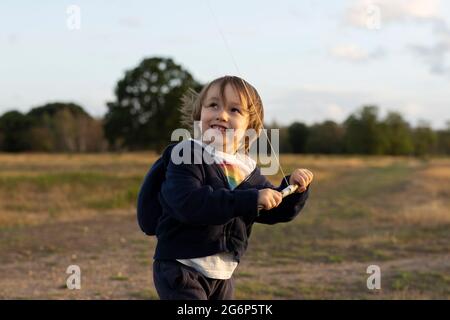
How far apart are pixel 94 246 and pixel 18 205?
8360 mm

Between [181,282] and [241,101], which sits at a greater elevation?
[241,101]

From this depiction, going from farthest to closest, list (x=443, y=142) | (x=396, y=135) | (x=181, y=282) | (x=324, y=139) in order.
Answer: (x=443, y=142)
(x=396, y=135)
(x=324, y=139)
(x=181, y=282)

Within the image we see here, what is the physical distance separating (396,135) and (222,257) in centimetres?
9298

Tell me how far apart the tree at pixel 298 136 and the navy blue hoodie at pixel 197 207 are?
7823 cm

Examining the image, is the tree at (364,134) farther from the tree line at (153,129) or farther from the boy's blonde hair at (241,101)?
the boy's blonde hair at (241,101)

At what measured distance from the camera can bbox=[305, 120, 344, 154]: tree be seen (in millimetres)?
77938

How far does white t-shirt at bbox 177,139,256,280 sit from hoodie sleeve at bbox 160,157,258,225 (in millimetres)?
193

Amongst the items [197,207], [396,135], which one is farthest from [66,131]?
[197,207]

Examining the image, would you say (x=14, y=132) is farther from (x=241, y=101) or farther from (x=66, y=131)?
(x=241, y=101)

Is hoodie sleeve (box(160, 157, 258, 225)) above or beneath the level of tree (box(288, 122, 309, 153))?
above

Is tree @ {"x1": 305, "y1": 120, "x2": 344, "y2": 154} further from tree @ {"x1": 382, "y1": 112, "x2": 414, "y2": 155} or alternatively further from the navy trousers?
the navy trousers

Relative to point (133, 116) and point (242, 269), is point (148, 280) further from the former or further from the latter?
point (133, 116)

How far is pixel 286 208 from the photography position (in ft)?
9.40

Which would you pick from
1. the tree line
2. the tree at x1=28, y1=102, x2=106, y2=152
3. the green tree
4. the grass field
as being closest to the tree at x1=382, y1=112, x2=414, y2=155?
the tree line
